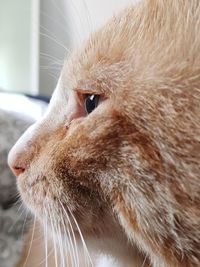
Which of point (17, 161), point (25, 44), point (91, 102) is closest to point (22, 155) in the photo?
point (17, 161)

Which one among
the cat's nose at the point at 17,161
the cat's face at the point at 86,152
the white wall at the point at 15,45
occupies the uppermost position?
the cat's face at the point at 86,152

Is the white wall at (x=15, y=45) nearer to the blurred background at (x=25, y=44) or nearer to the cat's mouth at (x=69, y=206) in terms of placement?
the blurred background at (x=25, y=44)

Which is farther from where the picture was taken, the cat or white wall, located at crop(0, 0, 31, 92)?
white wall, located at crop(0, 0, 31, 92)

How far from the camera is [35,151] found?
60cm

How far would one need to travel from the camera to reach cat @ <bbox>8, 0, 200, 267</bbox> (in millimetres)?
471

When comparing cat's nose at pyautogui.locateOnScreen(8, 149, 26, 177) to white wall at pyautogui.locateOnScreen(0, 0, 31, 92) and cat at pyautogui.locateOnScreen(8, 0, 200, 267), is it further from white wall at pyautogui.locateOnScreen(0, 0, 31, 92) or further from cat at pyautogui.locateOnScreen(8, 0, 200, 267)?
white wall at pyautogui.locateOnScreen(0, 0, 31, 92)

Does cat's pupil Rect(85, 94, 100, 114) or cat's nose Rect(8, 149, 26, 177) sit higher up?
cat's pupil Rect(85, 94, 100, 114)

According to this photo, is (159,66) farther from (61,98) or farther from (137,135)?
(61,98)

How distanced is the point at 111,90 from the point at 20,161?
0.54 feet

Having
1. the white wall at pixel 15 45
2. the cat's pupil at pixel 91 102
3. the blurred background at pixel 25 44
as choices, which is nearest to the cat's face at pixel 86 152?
the cat's pupil at pixel 91 102

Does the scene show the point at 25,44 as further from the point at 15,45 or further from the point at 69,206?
the point at 69,206

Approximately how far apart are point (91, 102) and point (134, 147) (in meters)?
0.09

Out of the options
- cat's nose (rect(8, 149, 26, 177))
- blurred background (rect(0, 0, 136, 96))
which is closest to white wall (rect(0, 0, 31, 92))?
blurred background (rect(0, 0, 136, 96))

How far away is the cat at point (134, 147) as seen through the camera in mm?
471
